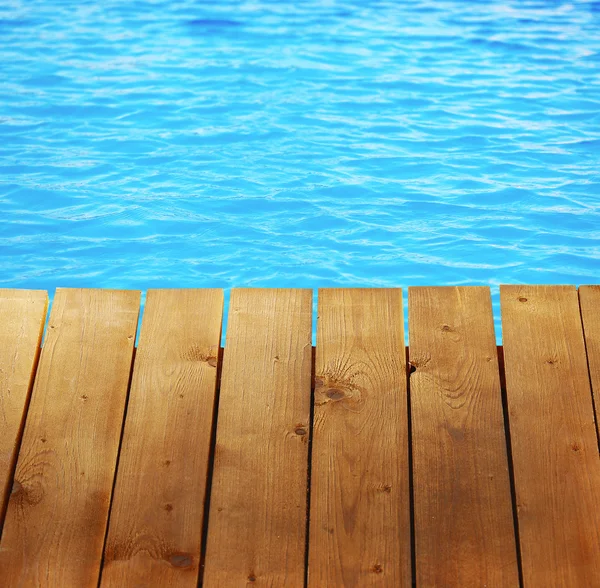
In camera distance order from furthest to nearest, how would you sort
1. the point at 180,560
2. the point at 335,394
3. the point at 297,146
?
1. the point at 297,146
2. the point at 335,394
3. the point at 180,560

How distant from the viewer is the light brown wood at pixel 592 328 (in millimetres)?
2059

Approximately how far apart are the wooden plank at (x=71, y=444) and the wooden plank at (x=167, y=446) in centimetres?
4

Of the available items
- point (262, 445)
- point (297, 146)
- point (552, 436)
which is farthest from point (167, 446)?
point (297, 146)

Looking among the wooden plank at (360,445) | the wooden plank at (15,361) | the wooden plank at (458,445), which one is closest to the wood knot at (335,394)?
the wooden plank at (360,445)

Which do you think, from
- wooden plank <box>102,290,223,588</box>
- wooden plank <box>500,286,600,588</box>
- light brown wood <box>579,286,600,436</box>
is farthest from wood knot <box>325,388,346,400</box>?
light brown wood <box>579,286,600,436</box>

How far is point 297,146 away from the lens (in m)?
5.84

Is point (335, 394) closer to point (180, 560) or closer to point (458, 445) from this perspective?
point (458, 445)

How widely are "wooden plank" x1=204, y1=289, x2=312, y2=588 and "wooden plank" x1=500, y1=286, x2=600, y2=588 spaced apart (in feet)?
1.60

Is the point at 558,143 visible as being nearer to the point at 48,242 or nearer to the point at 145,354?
the point at 48,242

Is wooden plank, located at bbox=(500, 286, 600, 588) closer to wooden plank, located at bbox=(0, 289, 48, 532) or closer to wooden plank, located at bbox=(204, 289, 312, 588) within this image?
wooden plank, located at bbox=(204, 289, 312, 588)

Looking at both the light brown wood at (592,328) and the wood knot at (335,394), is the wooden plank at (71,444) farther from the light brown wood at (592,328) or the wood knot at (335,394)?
the light brown wood at (592,328)

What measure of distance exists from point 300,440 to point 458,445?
36cm

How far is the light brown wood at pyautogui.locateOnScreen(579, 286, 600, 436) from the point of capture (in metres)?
2.06

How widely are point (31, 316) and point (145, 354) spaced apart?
33 centimetres
